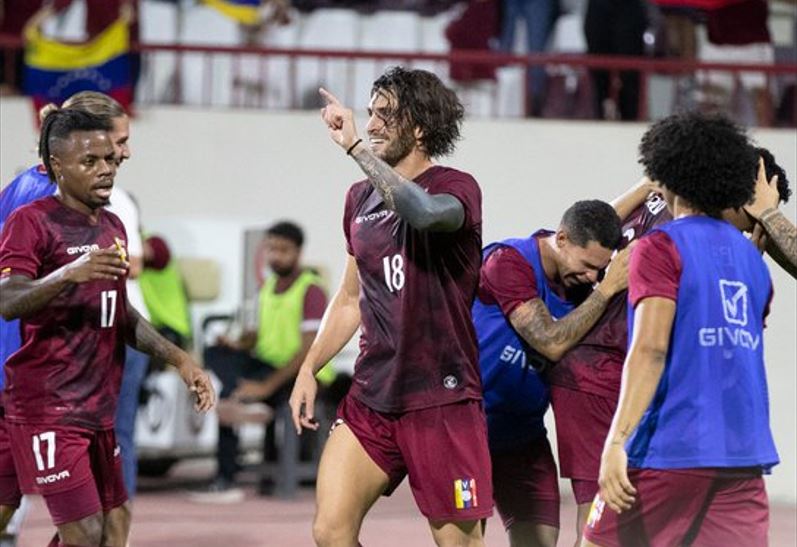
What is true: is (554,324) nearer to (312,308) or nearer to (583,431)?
(583,431)

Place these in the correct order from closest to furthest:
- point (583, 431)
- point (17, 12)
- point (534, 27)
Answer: point (583, 431), point (534, 27), point (17, 12)

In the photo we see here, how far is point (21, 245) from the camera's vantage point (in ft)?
18.4

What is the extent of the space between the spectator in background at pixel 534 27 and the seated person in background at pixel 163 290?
2.70 m

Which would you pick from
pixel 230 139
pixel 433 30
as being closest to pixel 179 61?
pixel 230 139

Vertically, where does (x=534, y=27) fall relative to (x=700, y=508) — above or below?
above

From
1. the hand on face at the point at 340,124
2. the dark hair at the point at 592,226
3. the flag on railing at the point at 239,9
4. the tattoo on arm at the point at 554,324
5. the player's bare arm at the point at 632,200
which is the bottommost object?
the tattoo on arm at the point at 554,324

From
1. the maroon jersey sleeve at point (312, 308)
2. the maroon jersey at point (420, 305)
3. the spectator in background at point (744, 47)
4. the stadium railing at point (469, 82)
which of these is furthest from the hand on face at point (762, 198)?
the spectator in background at point (744, 47)

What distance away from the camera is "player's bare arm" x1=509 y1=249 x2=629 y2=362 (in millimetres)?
5727

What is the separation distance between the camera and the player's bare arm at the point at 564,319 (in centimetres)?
573

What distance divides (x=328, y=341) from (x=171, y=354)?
1.81 feet

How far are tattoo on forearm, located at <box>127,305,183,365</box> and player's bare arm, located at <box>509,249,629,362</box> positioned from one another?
116cm

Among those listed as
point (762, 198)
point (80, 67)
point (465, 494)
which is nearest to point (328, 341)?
point (465, 494)

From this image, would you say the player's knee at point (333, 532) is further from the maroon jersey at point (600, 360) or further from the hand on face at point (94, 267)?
the maroon jersey at point (600, 360)

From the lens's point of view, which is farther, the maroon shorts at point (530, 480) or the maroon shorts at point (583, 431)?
the maroon shorts at point (530, 480)
